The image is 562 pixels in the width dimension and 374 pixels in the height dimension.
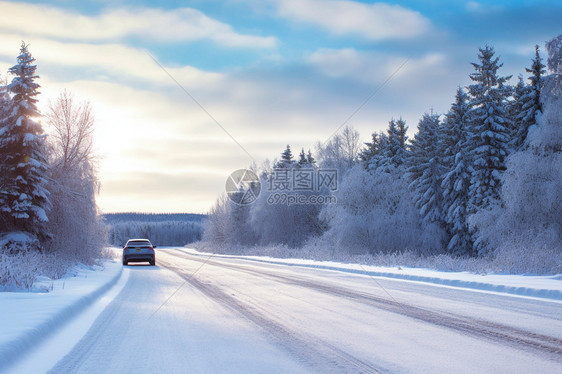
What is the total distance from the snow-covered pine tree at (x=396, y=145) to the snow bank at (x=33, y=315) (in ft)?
151

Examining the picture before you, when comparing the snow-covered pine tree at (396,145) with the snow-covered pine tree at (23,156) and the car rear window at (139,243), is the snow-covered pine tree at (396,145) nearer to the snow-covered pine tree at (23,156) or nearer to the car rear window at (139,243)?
the car rear window at (139,243)

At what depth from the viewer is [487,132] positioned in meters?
40.0

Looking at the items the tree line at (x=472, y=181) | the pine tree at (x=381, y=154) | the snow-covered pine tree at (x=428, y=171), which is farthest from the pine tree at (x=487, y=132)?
the pine tree at (x=381, y=154)

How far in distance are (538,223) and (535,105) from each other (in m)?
12.9

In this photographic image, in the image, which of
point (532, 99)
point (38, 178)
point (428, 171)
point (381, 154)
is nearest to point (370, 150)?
point (381, 154)

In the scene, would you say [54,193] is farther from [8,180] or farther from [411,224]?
[411,224]

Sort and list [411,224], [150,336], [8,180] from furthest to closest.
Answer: [411,224] → [8,180] → [150,336]

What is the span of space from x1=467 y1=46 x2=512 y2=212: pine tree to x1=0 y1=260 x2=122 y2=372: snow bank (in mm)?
34150

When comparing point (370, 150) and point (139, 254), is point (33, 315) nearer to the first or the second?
point (139, 254)

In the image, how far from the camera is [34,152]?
23.5 m

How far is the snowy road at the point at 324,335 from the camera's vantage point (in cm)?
538

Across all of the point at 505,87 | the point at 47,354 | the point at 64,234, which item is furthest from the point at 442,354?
the point at 505,87

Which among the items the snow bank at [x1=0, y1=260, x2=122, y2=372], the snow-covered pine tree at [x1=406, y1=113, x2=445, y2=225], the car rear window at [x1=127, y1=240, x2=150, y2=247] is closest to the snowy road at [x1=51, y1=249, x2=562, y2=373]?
the snow bank at [x1=0, y1=260, x2=122, y2=372]

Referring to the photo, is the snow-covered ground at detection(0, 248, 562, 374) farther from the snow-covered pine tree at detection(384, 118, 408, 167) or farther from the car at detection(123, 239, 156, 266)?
the snow-covered pine tree at detection(384, 118, 408, 167)
